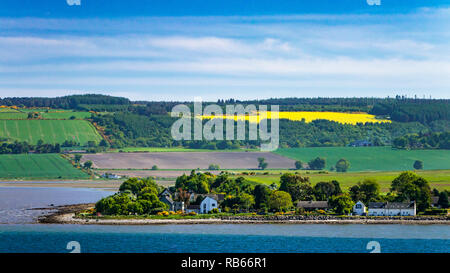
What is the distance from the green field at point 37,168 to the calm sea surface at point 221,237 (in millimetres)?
46781

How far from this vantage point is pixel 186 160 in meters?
107

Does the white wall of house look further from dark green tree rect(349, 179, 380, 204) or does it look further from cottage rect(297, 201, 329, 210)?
cottage rect(297, 201, 329, 210)

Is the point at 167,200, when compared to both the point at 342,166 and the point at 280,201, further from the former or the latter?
the point at 342,166

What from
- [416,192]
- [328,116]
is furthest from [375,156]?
[416,192]

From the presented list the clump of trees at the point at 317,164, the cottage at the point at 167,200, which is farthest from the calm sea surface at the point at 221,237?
the clump of trees at the point at 317,164

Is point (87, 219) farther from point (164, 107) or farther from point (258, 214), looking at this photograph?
point (164, 107)

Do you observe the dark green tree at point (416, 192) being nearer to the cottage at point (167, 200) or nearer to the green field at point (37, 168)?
the cottage at point (167, 200)

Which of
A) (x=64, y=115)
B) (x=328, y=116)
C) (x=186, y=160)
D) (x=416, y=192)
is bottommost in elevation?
(x=416, y=192)

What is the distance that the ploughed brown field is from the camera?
102750mm

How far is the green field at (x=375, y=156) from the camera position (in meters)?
99.6

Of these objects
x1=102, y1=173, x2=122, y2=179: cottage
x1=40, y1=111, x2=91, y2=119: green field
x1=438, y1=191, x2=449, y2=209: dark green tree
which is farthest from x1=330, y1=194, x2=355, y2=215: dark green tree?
x1=40, y1=111, x2=91, y2=119: green field

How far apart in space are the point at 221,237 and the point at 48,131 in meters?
87.6

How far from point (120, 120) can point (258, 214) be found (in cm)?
8597
